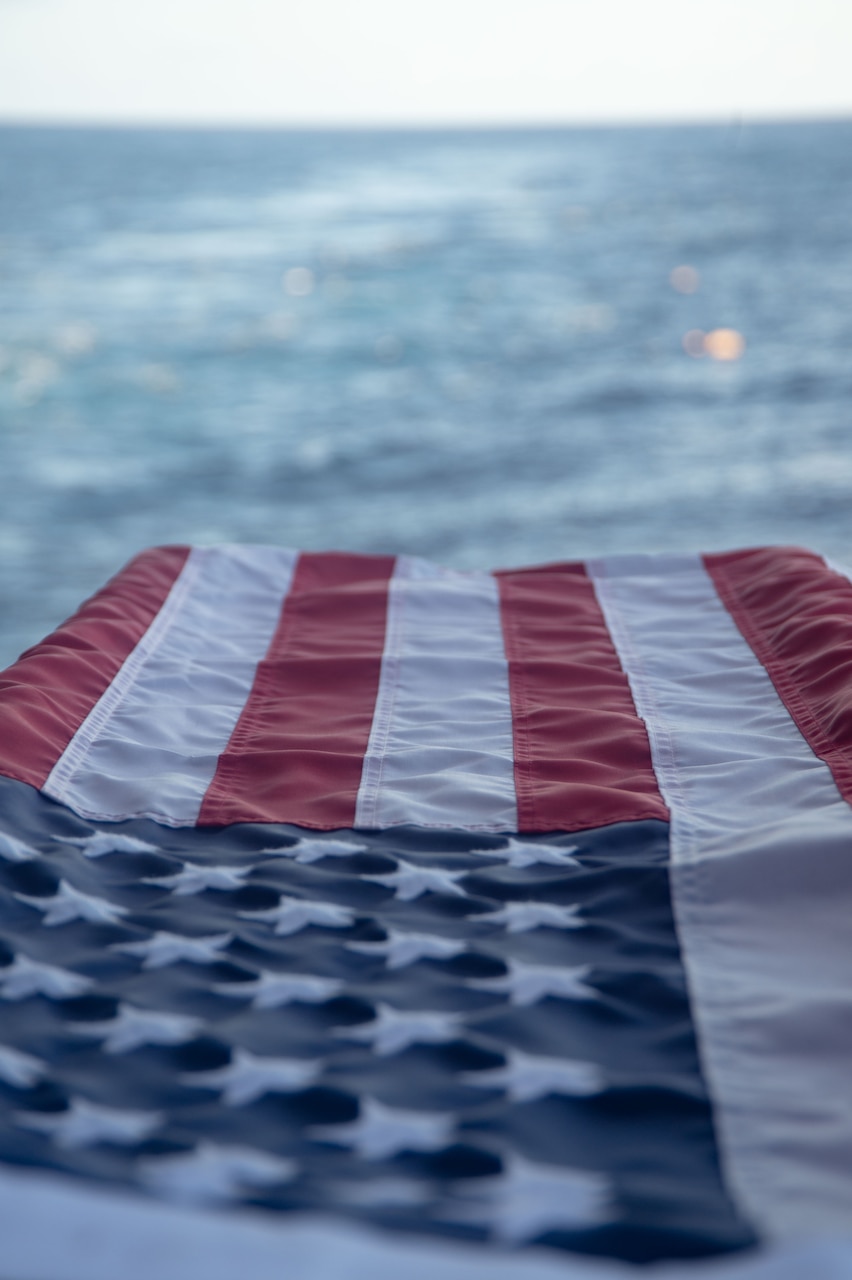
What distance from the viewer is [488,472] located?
21.5 feet

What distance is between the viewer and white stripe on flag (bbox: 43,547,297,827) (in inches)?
38.2

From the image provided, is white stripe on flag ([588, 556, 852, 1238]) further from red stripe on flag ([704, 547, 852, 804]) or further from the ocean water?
the ocean water

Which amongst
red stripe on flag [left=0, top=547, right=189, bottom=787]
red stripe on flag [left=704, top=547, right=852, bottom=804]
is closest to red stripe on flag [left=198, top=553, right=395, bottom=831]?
red stripe on flag [left=0, top=547, right=189, bottom=787]

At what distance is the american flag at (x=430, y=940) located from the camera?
54 centimetres

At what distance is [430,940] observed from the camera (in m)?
0.76

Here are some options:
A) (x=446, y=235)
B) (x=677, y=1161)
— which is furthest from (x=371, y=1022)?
(x=446, y=235)

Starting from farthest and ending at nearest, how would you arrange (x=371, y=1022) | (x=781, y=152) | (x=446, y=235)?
(x=781, y=152) < (x=446, y=235) < (x=371, y=1022)

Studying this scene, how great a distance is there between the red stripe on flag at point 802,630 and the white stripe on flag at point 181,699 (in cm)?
53

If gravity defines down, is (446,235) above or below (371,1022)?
above

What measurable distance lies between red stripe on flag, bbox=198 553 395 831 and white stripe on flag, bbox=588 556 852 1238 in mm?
275

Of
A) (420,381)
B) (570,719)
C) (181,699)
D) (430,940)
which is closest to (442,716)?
(570,719)

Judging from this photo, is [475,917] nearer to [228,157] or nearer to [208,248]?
[208,248]

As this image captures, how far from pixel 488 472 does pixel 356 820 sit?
5.75 metres

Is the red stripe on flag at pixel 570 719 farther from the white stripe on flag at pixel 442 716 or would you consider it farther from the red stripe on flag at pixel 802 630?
the red stripe on flag at pixel 802 630
